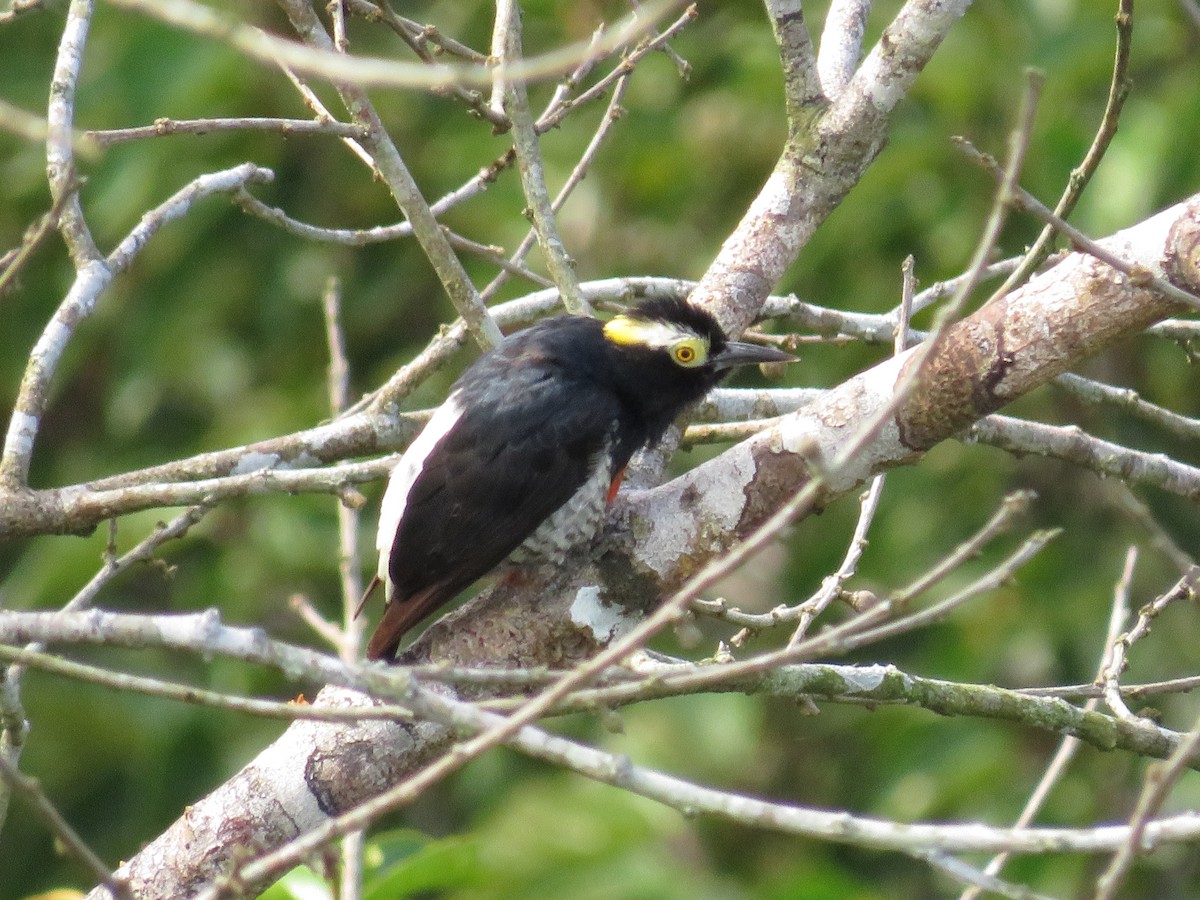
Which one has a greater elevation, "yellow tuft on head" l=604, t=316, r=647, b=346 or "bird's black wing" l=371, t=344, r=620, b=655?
"yellow tuft on head" l=604, t=316, r=647, b=346

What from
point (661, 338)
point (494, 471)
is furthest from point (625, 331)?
point (494, 471)

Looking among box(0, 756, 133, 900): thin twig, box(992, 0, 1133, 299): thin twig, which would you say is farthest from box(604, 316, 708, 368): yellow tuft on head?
box(0, 756, 133, 900): thin twig

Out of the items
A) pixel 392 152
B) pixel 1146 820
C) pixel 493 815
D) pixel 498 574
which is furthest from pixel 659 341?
pixel 493 815

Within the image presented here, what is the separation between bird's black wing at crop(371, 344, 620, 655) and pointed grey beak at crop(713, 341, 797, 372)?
376 mm

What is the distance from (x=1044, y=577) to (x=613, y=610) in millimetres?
3179

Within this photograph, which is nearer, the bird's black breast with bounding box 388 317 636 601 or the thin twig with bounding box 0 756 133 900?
the thin twig with bounding box 0 756 133 900

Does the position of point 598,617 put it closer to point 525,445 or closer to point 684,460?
point 525,445

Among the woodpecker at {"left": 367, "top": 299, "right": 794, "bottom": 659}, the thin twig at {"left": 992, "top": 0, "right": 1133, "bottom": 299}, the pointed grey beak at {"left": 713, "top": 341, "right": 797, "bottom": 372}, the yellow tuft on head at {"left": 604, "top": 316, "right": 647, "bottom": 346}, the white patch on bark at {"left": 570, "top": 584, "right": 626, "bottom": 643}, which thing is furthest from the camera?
the yellow tuft on head at {"left": 604, "top": 316, "right": 647, "bottom": 346}

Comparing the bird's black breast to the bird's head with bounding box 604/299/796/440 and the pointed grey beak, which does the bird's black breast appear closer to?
the bird's head with bounding box 604/299/796/440

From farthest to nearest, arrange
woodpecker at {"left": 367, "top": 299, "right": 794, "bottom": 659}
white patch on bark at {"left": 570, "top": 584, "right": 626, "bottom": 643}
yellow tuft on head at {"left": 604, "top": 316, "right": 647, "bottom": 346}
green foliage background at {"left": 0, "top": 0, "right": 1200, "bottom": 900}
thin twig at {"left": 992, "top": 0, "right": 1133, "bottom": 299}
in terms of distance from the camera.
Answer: green foliage background at {"left": 0, "top": 0, "right": 1200, "bottom": 900}, yellow tuft on head at {"left": 604, "top": 316, "right": 647, "bottom": 346}, woodpecker at {"left": 367, "top": 299, "right": 794, "bottom": 659}, white patch on bark at {"left": 570, "top": 584, "right": 626, "bottom": 643}, thin twig at {"left": 992, "top": 0, "right": 1133, "bottom": 299}

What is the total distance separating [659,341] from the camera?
4.21 metres

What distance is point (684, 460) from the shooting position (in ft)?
22.7

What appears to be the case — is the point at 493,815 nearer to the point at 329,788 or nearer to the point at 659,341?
the point at 659,341

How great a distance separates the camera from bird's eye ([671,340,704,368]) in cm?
410
